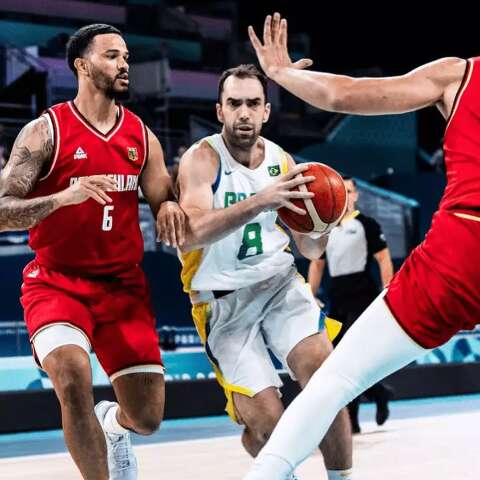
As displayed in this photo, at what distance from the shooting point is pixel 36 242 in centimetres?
437

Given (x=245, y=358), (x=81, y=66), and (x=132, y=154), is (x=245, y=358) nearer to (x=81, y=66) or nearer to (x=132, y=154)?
(x=132, y=154)

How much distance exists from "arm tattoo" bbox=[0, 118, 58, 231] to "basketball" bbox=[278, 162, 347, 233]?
0.94 meters

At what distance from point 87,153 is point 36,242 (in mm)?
438

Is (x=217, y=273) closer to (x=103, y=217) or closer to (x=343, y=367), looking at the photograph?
(x=103, y=217)

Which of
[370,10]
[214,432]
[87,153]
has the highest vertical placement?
[370,10]

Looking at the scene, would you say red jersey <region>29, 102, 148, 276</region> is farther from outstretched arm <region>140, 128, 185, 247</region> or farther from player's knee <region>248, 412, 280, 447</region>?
player's knee <region>248, 412, 280, 447</region>

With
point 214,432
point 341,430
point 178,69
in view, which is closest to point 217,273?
point 341,430

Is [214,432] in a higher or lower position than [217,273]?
lower

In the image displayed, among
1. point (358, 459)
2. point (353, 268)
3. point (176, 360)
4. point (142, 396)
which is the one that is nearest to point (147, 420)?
Result: point (142, 396)

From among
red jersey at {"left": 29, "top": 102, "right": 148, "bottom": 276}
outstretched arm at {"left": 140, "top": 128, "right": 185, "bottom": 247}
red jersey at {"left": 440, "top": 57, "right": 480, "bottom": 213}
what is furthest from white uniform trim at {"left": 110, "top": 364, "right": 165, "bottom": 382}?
red jersey at {"left": 440, "top": 57, "right": 480, "bottom": 213}

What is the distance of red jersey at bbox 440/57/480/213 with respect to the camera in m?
3.16

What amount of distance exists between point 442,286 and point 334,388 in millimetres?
A: 453

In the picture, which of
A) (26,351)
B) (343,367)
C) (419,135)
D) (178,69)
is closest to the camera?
(343,367)

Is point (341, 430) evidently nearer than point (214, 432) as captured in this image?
Yes
